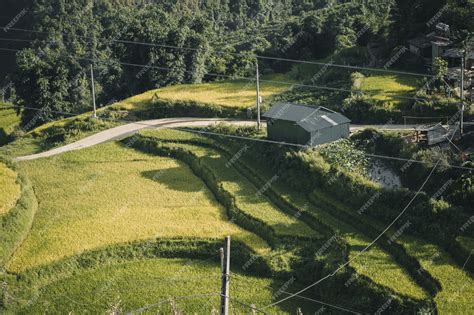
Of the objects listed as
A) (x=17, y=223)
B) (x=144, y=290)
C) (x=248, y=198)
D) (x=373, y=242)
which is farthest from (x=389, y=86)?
(x=17, y=223)

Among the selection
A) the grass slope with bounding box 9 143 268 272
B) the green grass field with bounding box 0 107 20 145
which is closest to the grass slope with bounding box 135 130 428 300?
the grass slope with bounding box 9 143 268 272

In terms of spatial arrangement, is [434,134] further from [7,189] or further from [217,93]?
[7,189]

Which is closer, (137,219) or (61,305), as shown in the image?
(61,305)

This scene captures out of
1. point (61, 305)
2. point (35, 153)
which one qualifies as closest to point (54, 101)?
point (35, 153)

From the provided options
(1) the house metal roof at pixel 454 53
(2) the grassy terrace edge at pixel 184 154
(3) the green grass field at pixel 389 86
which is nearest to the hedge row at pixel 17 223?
(2) the grassy terrace edge at pixel 184 154

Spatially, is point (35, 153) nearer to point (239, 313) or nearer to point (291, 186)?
point (291, 186)
